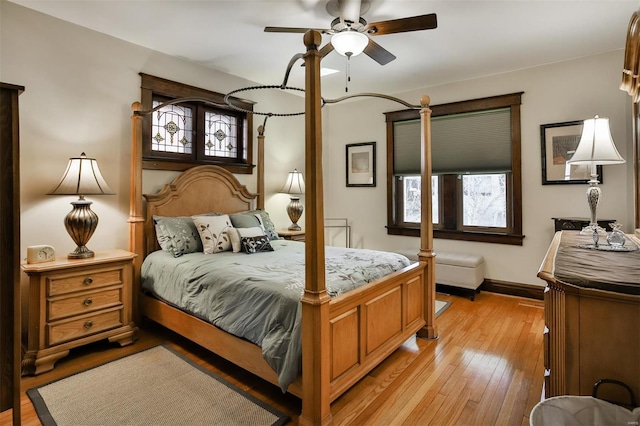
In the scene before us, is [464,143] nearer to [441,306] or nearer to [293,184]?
[441,306]

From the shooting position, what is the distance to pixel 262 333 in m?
2.01

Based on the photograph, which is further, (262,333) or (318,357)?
(262,333)

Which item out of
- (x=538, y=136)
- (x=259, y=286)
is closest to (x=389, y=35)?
(x=538, y=136)

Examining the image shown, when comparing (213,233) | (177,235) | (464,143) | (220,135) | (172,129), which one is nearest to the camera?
(177,235)

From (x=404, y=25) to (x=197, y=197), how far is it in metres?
2.68

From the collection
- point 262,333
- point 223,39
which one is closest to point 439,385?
point 262,333

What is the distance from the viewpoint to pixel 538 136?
3.90 meters

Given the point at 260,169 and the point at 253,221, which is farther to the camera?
the point at 260,169

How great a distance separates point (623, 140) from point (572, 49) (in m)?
1.07

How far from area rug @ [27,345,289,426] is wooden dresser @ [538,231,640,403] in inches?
56.5

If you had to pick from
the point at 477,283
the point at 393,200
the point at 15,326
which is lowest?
the point at 477,283

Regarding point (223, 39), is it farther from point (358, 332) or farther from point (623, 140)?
point (623, 140)

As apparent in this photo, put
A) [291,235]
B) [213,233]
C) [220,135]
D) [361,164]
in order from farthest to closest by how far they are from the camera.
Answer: [361,164] → [291,235] → [220,135] → [213,233]

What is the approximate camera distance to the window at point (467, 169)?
4.09 m
